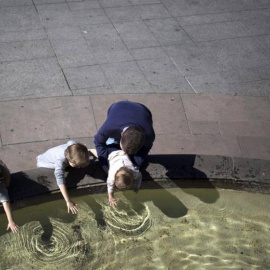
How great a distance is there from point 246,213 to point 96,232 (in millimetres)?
1710

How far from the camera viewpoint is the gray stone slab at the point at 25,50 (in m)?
7.89

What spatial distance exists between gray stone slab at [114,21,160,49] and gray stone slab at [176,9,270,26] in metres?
0.74

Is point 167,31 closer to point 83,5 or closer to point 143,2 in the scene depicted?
point 143,2

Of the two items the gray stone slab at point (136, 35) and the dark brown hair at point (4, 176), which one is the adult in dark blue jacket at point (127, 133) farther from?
the gray stone slab at point (136, 35)

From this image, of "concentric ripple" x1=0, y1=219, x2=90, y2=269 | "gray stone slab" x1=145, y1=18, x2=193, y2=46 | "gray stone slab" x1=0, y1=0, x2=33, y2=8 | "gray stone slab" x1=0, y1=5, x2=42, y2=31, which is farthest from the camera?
"gray stone slab" x1=0, y1=0, x2=33, y2=8

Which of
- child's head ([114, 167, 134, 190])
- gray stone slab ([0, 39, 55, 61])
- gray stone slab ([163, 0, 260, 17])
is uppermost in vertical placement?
child's head ([114, 167, 134, 190])

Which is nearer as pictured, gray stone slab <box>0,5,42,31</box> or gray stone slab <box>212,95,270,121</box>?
gray stone slab <box>212,95,270,121</box>

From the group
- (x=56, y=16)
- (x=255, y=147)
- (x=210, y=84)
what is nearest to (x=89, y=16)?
(x=56, y=16)

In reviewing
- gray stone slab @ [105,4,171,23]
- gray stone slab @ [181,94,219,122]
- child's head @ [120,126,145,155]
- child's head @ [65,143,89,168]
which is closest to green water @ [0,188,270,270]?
child's head @ [65,143,89,168]

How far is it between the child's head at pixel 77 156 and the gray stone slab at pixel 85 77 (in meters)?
2.41

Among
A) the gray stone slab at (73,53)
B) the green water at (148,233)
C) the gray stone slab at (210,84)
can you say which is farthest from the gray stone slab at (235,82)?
the green water at (148,233)

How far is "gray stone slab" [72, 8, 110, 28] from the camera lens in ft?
28.9

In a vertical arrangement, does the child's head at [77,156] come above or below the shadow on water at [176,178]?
above

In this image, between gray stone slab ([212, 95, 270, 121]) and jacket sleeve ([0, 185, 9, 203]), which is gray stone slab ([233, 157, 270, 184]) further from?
jacket sleeve ([0, 185, 9, 203])
